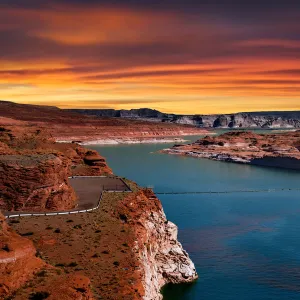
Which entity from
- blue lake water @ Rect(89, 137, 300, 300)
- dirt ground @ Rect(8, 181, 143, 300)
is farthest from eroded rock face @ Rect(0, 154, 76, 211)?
blue lake water @ Rect(89, 137, 300, 300)

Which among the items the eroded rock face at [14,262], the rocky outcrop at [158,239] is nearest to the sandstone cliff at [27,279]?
the eroded rock face at [14,262]

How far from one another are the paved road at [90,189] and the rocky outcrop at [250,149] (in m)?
97.7

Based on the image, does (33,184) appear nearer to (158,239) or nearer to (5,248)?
(158,239)

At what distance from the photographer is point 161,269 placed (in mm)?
36969

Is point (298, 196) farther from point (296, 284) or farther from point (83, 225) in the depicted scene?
point (83, 225)

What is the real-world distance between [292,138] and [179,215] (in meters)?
131

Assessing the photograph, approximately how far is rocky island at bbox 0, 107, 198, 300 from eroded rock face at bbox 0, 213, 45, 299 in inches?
1.5

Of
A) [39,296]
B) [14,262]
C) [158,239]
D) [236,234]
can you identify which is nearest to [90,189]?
[158,239]

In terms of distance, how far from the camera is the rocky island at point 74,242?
19.4 meters

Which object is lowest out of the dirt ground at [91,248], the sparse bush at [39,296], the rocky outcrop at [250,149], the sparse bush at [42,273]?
the rocky outcrop at [250,149]

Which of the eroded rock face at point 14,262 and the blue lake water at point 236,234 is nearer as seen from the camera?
the eroded rock face at point 14,262

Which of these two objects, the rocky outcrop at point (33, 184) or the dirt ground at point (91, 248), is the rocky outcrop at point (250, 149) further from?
the dirt ground at point (91, 248)

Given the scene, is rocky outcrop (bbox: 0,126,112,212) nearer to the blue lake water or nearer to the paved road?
the paved road

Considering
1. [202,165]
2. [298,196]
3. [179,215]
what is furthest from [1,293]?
[202,165]
